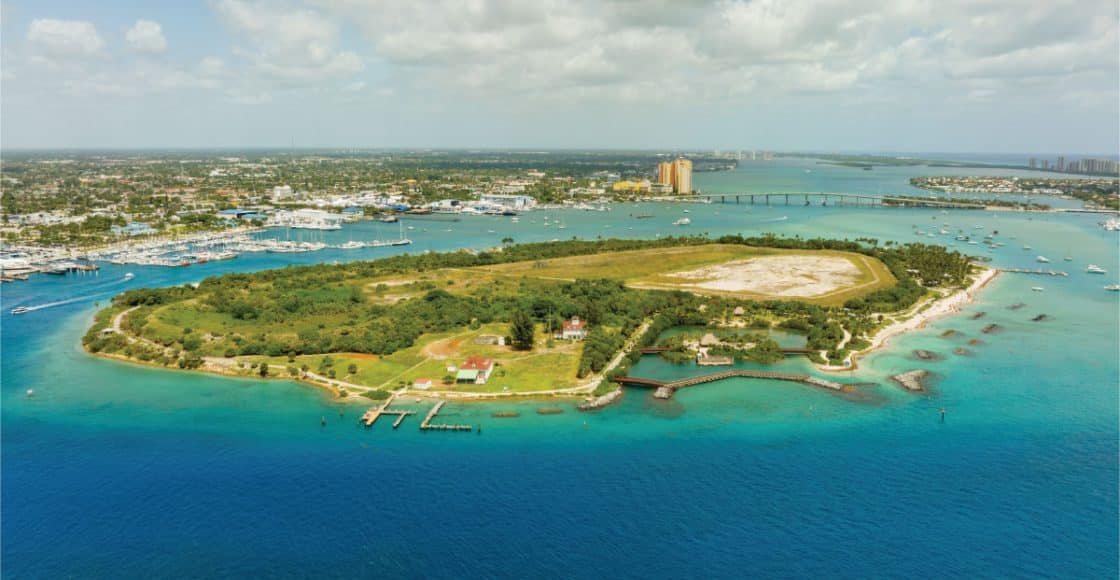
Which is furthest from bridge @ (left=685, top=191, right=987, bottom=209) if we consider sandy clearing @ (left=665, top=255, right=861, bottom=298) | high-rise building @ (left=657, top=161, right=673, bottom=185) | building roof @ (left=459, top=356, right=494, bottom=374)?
building roof @ (left=459, top=356, right=494, bottom=374)

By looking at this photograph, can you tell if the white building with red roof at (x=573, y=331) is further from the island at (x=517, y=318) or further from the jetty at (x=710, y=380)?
the jetty at (x=710, y=380)

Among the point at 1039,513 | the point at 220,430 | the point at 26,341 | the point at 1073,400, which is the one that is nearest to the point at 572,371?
the point at 220,430

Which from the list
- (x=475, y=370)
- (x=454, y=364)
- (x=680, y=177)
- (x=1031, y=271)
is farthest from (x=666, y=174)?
(x=475, y=370)

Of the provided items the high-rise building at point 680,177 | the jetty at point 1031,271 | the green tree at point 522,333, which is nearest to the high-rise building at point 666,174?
the high-rise building at point 680,177

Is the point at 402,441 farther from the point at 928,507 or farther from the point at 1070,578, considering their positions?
the point at 1070,578

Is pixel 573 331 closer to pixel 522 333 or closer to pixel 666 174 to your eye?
pixel 522 333
